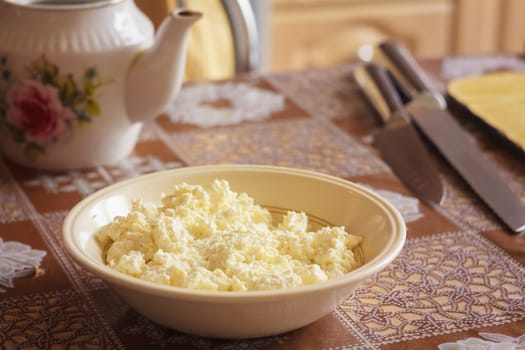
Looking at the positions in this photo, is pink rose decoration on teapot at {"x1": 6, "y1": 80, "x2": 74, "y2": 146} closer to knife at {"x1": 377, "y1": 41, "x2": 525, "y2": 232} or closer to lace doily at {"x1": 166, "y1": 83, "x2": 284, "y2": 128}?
lace doily at {"x1": 166, "y1": 83, "x2": 284, "y2": 128}

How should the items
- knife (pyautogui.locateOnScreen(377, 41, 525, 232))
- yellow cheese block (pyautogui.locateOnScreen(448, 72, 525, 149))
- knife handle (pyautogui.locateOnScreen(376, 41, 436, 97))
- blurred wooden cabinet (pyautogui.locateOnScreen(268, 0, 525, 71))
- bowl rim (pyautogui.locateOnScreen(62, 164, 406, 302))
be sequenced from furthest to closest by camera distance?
blurred wooden cabinet (pyautogui.locateOnScreen(268, 0, 525, 71)), knife handle (pyautogui.locateOnScreen(376, 41, 436, 97)), yellow cheese block (pyautogui.locateOnScreen(448, 72, 525, 149)), knife (pyautogui.locateOnScreen(377, 41, 525, 232)), bowl rim (pyautogui.locateOnScreen(62, 164, 406, 302))

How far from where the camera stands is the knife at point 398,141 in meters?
0.96

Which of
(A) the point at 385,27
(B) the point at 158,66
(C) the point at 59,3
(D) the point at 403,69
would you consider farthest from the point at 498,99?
(A) the point at 385,27

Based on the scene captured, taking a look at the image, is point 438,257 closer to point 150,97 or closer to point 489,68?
point 150,97

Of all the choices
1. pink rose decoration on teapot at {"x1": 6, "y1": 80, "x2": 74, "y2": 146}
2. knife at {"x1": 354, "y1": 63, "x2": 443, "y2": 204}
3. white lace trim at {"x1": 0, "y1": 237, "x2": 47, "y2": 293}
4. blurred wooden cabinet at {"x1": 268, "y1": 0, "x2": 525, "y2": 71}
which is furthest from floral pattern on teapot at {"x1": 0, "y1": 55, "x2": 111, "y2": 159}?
blurred wooden cabinet at {"x1": 268, "y1": 0, "x2": 525, "y2": 71}

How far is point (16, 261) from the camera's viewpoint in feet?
2.58

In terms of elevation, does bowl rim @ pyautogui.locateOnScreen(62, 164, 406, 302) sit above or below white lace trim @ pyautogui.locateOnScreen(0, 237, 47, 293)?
above

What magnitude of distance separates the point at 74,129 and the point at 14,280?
0.90 feet

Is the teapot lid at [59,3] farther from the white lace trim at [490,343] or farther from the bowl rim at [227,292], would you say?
the white lace trim at [490,343]

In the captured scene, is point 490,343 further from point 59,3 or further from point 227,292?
point 59,3

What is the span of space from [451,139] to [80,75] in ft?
1.52

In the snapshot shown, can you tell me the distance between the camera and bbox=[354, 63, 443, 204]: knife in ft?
3.16

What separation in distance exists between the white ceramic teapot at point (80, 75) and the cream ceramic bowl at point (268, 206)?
22 centimetres

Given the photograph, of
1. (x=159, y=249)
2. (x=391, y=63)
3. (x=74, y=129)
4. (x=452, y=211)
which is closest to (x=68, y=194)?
(x=74, y=129)
